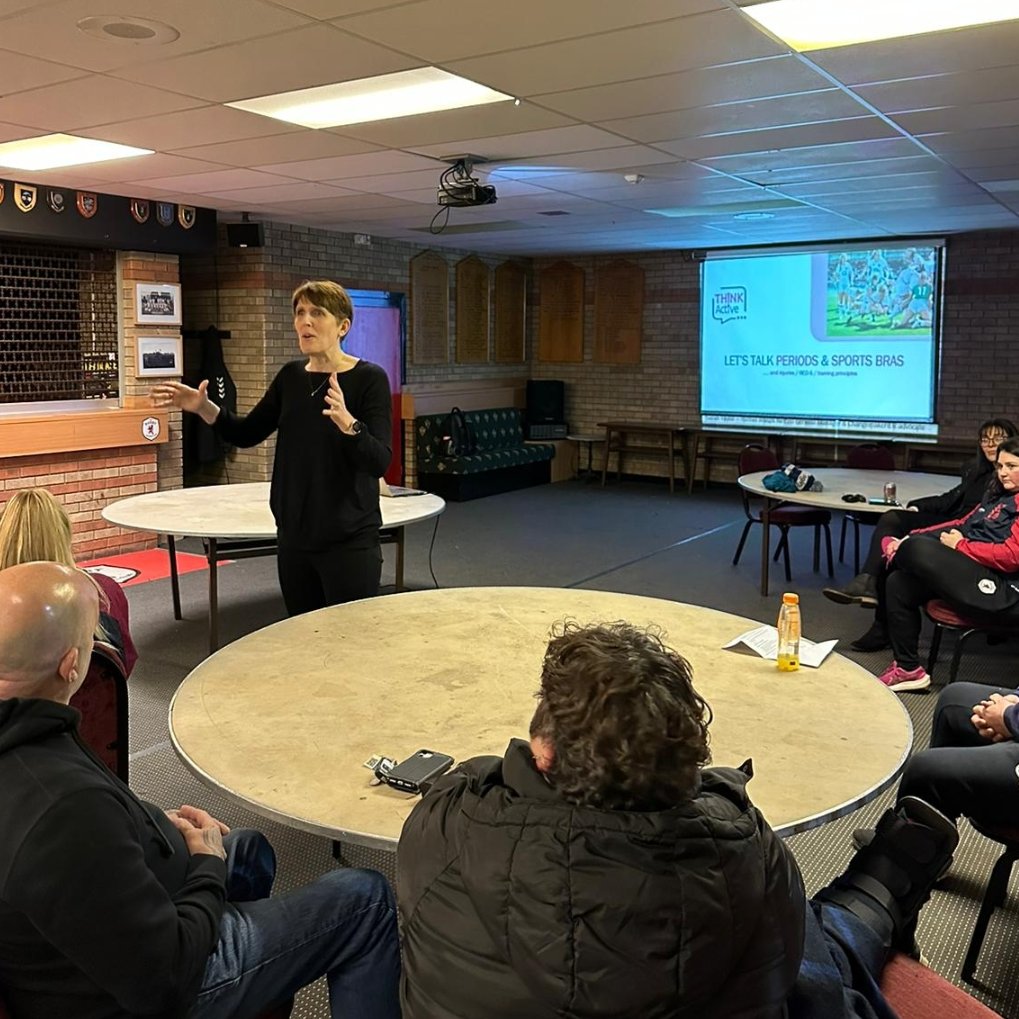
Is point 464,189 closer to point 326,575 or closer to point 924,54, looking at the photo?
point 924,54

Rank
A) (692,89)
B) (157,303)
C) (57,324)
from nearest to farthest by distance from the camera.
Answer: (692,89) < (57,324) < (157,303)

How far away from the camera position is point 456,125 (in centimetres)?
472

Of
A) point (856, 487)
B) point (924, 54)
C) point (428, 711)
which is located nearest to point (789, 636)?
point (428, 711)

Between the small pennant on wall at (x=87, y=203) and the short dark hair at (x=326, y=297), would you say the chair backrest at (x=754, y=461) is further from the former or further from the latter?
the small pennant on wall at (x=87, y=203)

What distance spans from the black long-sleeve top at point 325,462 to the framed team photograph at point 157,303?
15.8ft

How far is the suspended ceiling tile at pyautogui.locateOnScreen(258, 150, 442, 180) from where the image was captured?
5.50m

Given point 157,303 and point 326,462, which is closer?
point 326,462

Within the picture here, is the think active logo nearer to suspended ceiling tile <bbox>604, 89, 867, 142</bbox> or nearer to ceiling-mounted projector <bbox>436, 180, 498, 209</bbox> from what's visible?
ceiling-mounted projector <bbox>436, 180, 498, 209</bbox>

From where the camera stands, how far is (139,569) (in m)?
6.74

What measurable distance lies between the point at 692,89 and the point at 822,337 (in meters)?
6.64

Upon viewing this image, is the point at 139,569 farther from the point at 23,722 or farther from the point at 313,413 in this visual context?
the point at 23,722

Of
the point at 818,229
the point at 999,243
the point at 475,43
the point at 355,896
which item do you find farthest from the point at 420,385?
the point at 355,896

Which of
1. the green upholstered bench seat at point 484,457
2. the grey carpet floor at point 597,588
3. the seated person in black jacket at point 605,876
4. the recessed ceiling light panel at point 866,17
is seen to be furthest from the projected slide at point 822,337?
the seated person in black jacket at point 605,876

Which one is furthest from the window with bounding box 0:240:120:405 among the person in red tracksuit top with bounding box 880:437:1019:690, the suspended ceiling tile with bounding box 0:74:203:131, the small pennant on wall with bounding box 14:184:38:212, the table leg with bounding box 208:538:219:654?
A: the person in red tracksuit top with bounding box 880:437:1019:690
